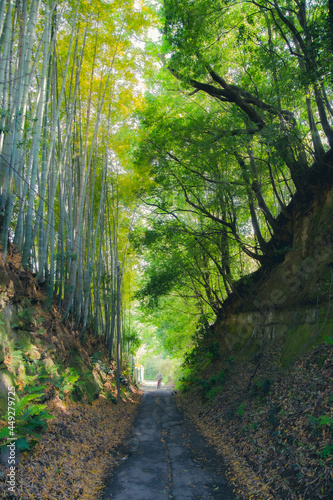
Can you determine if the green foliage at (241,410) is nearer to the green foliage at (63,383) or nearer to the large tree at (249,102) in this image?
the green foliage at (63,383)

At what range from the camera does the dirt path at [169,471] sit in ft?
13.7

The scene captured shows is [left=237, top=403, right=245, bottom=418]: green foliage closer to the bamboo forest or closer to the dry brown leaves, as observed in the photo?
the bamboo forest

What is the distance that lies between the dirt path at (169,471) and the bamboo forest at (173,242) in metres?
0.04

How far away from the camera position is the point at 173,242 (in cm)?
1137

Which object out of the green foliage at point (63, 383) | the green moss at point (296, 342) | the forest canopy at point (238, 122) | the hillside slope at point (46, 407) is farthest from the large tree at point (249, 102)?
the green foliage at point (63, 383)

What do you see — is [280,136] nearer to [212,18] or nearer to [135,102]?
[212,18]

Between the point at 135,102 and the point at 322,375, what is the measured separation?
798 centimetres

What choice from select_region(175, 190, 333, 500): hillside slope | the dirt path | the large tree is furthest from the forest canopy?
the dirt path

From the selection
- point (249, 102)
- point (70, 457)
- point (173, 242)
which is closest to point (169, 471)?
point (70, 457)

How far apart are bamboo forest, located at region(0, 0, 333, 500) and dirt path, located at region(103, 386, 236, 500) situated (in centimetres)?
4

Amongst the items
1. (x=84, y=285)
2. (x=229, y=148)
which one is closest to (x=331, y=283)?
(x=229, y=148)

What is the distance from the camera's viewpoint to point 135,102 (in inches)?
362

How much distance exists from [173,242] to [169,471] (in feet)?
24.0

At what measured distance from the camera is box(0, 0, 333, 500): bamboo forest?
438cm
